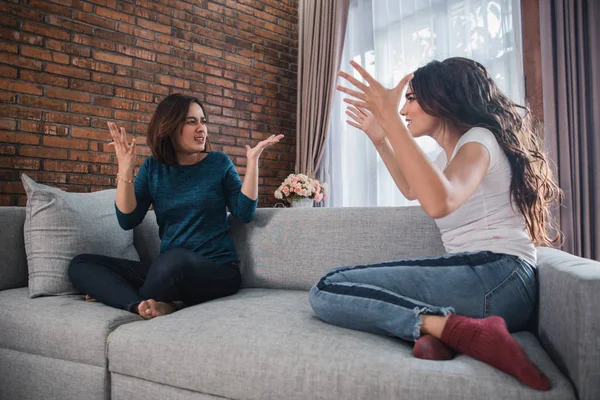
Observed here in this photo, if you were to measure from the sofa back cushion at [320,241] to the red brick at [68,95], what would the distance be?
171 cm

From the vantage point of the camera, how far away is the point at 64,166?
3.09 m

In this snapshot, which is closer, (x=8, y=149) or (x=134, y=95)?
(x=8, y=149)

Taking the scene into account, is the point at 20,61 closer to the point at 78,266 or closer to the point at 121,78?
the point at 121,78

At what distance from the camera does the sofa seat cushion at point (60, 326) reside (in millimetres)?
1450

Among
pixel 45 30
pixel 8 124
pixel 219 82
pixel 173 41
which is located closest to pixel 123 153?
pixel 8 124

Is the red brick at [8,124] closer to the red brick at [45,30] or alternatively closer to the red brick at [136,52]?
the red brick at [45,30]

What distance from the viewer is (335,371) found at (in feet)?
3.39

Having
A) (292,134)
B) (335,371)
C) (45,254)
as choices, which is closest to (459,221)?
(335,371)

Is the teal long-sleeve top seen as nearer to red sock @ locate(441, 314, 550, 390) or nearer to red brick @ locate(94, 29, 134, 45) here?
red sock @ locate(441, 314, 550, 390)

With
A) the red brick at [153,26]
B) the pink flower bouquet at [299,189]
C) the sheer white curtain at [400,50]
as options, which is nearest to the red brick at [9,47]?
the red brick at [153,26]

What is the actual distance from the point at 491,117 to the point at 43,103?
8.94ft

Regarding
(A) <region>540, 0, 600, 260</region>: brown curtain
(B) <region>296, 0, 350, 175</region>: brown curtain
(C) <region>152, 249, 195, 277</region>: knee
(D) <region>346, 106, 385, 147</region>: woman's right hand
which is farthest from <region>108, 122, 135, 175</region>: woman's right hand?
(B) <region>296, 0, 350, 175</region>: brown curtain

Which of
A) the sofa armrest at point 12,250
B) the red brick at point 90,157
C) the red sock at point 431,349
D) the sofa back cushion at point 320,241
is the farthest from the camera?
the red brick at point 90,157

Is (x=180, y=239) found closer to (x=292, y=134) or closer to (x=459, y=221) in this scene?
(x=459, y=221)
